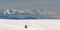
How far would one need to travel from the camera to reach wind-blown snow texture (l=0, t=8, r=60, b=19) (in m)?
1.14

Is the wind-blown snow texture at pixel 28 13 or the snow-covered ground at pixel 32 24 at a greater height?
the wind-blown snow texture at pixel 28 13

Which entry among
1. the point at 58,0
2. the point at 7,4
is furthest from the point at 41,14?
the point at 7,4

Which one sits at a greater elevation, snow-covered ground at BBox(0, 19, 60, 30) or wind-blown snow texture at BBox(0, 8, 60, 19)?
wind-blown snow texture at BBox(0, 8, 60, 19)

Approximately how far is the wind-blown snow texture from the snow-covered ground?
6cm

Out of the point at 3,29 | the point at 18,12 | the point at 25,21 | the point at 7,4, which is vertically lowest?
the point at 3,29

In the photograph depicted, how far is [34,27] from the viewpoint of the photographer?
1.15 metres

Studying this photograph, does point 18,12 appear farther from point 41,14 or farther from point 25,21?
point 41,14

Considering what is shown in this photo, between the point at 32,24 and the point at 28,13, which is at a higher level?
the point at 28,13

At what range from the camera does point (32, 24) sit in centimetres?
118

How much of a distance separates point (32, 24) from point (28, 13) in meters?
0.16

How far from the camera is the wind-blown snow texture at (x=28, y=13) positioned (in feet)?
3.74

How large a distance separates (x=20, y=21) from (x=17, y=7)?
0.19 m

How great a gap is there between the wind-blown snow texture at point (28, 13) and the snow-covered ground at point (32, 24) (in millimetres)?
61

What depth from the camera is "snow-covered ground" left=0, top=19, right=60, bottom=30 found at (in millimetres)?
1148
